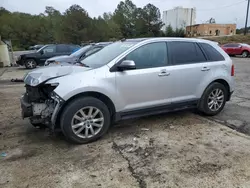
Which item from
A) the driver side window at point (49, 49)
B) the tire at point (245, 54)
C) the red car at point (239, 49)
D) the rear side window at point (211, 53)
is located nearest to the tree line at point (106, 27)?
the red car at point (239, 49)

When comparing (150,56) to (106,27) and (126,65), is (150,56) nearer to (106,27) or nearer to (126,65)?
(126,65)

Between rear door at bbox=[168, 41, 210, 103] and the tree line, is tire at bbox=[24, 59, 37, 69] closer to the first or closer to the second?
rear door at bbox=[168, 41, 210, 103]

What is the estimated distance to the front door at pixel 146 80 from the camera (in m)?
3.99

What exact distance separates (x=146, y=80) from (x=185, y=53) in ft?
3.66

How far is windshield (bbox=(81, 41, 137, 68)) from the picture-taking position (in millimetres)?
4102

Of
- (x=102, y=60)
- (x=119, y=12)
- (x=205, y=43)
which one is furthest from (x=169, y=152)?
(x=119, y=12)

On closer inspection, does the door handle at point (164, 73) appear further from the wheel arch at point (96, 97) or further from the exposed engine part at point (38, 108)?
the exposed engine part at point (38, 108)

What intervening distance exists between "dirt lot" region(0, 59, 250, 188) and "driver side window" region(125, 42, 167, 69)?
119cm

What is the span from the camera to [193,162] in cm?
324

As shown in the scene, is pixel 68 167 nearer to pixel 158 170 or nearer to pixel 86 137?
pixel 86 137

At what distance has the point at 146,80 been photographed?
13.6 feet

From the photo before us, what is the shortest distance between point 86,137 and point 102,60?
53.6 inches

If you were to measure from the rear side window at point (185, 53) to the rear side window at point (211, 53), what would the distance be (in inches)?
5.7

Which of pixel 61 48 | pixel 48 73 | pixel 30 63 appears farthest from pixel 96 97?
pixel 30 63
